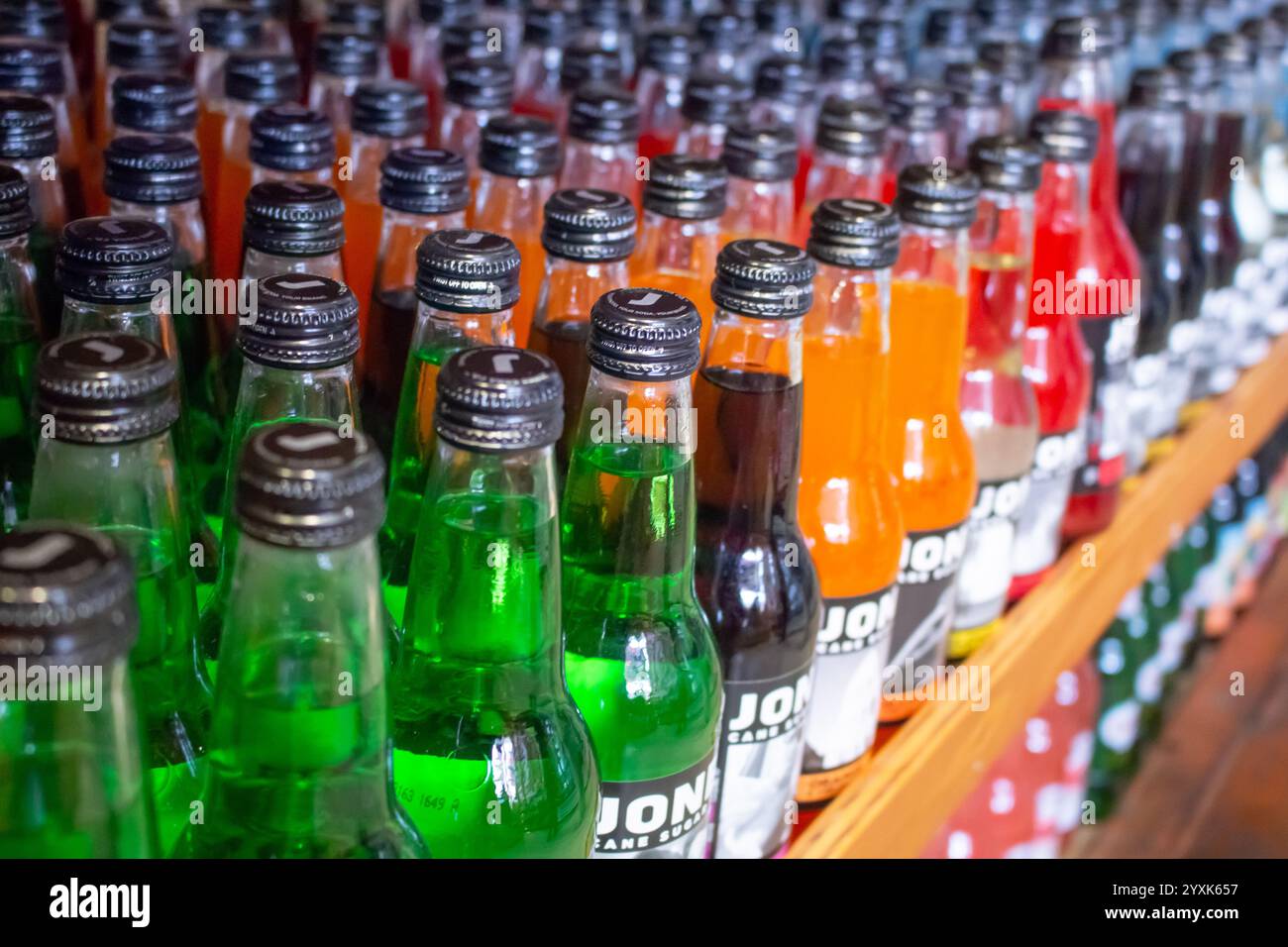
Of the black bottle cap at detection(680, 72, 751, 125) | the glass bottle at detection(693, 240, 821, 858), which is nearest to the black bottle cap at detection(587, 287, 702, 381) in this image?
the glass bottle at detection(693, 240, 821, 858)

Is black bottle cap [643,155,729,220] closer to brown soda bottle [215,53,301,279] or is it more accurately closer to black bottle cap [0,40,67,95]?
brown soda bottle [215,53,301,279]

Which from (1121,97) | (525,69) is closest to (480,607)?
(525,69)

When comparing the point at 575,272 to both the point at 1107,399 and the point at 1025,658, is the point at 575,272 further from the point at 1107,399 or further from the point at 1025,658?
the point at 1107,399

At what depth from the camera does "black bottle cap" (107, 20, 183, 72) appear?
1.08 m

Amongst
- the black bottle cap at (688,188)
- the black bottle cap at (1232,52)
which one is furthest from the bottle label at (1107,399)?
the black bottle cap at (688,188)

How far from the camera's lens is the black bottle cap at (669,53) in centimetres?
133

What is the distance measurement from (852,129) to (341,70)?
43 cm

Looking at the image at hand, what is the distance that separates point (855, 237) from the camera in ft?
3.01

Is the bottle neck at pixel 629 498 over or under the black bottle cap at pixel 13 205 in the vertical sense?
under

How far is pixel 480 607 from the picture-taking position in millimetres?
685

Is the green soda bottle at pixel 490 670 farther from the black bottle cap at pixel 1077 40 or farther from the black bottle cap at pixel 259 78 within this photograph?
the black bottle cap at pixel 1077 40

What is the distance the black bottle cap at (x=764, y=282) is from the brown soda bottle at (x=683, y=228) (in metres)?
0.13
